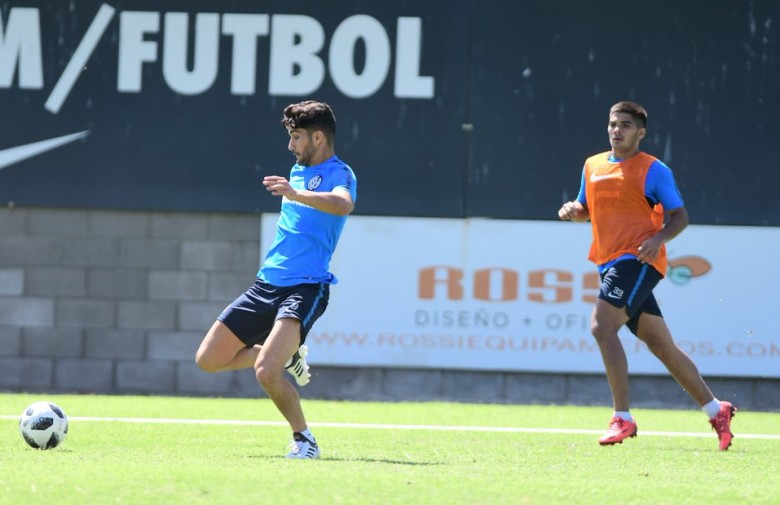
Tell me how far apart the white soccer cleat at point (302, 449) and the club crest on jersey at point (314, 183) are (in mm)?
1278

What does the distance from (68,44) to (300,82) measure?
83.3 inches

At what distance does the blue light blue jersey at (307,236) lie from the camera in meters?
7.20

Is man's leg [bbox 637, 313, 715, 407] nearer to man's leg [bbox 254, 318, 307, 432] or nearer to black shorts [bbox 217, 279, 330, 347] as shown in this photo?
black shorts [bbox 217, 279, 330, 347]

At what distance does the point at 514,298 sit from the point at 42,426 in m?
5.80

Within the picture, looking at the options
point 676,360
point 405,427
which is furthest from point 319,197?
point 405,427

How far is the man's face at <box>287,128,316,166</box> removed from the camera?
7234mm

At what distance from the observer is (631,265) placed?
805 centimetres

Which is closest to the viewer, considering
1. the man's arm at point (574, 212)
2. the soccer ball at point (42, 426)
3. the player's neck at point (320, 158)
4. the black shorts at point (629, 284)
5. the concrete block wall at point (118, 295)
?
the soccer ball at point (42, 426)

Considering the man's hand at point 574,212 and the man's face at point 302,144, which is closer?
the man's face at point 302,144

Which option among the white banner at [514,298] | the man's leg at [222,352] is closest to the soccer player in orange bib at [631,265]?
the man's leg at [222,352]

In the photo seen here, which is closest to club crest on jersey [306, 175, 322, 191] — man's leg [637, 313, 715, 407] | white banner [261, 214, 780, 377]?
man's leg [637, 313, 715, 407]

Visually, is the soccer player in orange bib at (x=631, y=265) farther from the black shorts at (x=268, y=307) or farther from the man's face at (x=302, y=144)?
the man's face at (x=302, y=144)

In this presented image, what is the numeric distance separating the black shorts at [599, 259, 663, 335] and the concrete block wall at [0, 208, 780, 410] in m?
4.43

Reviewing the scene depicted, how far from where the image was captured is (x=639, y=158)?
8.19 m
